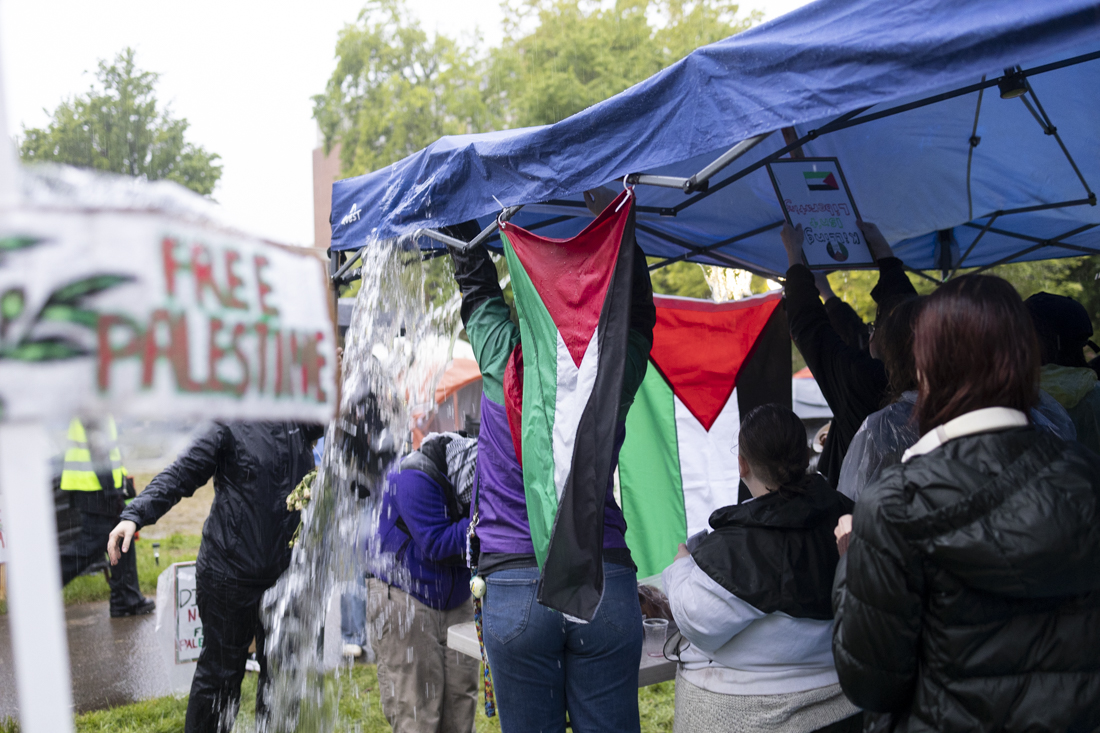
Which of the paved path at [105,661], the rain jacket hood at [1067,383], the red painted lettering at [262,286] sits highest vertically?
the red painted lettering at [262,286]

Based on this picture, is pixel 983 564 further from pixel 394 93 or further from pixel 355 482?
pixel 394 93

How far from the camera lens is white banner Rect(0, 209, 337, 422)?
91cm

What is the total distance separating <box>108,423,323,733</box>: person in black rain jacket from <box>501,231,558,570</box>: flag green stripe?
189cm

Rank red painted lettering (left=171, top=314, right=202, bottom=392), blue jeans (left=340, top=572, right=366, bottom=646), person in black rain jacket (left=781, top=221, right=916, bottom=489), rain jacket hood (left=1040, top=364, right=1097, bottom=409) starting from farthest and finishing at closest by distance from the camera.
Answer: blue jeans (left=340, top=572, right=366, bottom=646) < person in black rain jacket (left=781, top=221, right=916, bottom=489) < rain jacket hood (left=1040, top=364, right=1097, bottom=409) < red painted lettering (left=171, top=314, right=202, bottom=392)

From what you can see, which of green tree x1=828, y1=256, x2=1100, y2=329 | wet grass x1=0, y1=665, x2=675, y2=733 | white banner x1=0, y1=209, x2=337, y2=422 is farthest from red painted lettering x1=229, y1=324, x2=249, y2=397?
green tree x1=828, y1=256, x2=1100, y2=329

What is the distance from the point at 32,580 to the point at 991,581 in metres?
1.46

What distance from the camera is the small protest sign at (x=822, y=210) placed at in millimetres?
3361

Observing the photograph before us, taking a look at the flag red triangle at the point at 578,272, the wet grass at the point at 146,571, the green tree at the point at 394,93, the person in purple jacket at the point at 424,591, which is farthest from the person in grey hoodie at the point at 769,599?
the green tree at the point at 394,93

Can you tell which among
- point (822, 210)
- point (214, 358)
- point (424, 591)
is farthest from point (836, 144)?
point (214, 358)

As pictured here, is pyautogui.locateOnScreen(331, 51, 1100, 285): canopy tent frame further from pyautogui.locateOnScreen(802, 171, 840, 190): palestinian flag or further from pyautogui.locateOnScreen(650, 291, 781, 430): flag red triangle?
pyautogui.locateOnScreen(650, 291, 781, 430): flag red triangle

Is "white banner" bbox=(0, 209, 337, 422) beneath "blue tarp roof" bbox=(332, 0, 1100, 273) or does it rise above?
beneath

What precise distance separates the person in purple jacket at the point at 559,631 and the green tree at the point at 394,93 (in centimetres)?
1528

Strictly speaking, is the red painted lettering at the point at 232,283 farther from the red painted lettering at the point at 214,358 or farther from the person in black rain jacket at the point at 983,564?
the person in black rain jacket at the point at 983,564

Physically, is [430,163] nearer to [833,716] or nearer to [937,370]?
[937,370]
